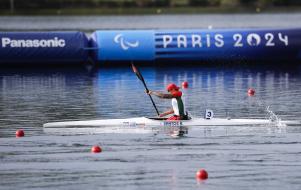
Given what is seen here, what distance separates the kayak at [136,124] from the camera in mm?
31953

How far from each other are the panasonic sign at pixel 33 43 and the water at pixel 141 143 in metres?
5.92

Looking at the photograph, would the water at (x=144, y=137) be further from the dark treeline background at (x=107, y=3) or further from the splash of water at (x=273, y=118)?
the dark treeline background at (x=107, y=3)

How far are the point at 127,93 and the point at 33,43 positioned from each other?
11.9m

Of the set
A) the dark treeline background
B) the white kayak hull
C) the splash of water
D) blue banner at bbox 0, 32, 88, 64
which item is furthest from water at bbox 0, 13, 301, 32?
the white kayak hull

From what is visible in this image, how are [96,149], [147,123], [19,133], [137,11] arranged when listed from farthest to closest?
[137,11] < [147,123] < [19,133] < [96,149]

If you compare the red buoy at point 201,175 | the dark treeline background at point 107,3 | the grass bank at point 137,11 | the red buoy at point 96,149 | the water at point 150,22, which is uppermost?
the dark treeline background at point 107,3

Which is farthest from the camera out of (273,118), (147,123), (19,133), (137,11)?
(137,11)

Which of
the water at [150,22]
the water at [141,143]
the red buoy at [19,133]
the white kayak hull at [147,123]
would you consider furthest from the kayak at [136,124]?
the water at [150,22]

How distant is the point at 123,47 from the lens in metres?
53.0

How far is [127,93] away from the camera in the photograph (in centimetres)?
4225

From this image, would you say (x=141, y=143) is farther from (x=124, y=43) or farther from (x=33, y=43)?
(x=33, y=43)

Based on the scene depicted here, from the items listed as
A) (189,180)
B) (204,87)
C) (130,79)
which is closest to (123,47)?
(130,79)

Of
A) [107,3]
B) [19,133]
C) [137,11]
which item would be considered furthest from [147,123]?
[137,11]

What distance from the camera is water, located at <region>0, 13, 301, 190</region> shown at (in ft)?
81.4
